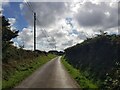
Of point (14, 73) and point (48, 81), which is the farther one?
point (14, 73)

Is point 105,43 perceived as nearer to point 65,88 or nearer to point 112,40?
point 112,40

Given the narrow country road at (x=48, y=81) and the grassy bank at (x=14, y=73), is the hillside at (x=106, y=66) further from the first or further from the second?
the grassy bank at (x=14, y=73)

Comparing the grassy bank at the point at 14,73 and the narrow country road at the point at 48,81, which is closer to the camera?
the narrow country road at the point at 48,81

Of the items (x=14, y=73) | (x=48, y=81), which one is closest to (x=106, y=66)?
(x=48, y=81)

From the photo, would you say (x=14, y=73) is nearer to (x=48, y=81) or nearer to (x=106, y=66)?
(x=48, y=81)

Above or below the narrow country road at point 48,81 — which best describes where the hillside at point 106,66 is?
above

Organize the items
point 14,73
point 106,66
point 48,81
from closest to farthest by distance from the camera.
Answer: point 48,81
point 106,66
point 14,73

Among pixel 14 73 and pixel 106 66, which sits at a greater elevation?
pixel 106 66

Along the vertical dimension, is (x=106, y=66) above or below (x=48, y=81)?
above

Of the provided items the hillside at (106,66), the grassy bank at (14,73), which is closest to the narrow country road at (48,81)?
the grassy bank at (14,73)

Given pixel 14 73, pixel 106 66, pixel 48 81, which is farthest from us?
pixel 14 73

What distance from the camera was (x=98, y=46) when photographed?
126 feet

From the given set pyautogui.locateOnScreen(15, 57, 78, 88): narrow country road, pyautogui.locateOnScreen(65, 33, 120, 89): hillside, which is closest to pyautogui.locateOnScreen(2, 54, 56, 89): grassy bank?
pyautogui.locateOnScreen(15, 57, 78, 88): narrow country road

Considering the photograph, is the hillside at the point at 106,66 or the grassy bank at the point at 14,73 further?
the grassy bank at the point at 14,73
